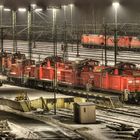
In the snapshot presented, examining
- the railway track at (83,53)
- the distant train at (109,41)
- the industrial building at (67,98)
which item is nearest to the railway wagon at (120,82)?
the industrial building at (67,98)

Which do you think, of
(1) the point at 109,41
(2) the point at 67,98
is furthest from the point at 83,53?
(2) the point at 67,98

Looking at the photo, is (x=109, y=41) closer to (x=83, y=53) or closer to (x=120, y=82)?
(x=83, y=53)

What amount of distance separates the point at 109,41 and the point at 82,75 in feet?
120

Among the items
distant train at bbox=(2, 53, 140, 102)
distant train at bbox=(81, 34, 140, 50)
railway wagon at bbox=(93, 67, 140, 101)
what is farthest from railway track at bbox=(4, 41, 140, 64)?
railway wagon at bbox=(93, 67, 140, 101)

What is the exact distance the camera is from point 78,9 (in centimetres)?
8556

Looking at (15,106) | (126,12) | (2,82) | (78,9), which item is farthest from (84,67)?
(78,9)

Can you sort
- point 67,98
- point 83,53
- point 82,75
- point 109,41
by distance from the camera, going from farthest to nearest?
point 109,41 < point 83,53 < point 82,75 < point 67,98

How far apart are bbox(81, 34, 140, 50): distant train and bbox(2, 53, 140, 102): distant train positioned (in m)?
22.0

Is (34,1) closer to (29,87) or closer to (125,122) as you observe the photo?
(29,87)

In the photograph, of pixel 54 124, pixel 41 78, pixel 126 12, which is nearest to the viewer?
pixel 54 124

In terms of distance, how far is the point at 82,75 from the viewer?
44.4 metres

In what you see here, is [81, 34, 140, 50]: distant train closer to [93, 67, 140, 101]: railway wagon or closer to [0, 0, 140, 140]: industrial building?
[0, 0, 140, 140]: industrial building

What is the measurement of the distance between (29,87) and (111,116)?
61.8 feet

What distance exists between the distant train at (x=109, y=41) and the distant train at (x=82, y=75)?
2200 cm
